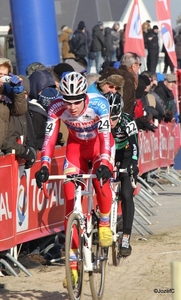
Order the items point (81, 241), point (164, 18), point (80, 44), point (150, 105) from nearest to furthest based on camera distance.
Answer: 1. point (81, 241)
2. point (150, 105)
3. point (164, 18)
4. point (80, 44)

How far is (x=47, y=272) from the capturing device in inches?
333

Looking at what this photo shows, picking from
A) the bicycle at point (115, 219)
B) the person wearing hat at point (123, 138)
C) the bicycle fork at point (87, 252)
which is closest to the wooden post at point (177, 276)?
the bicycle fork at point (87, 252)

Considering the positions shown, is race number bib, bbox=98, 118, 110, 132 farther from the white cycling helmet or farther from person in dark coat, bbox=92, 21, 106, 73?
person in dark coat, bbox=92, 21, 106, 73

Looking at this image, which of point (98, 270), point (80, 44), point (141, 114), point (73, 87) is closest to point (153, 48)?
point (80, 44)

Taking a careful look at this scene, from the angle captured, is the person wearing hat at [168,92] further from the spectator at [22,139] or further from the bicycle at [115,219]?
the bicycle at [115,219]

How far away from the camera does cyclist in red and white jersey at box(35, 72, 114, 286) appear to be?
22.1 feet

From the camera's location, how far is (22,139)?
8.31m

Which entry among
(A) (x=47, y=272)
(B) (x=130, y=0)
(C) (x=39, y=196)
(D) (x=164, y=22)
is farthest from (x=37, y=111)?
(B) (x=130, y=0)

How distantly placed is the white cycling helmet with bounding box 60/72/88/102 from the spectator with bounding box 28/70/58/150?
7.53 ft

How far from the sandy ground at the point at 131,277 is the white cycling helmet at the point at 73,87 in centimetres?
178

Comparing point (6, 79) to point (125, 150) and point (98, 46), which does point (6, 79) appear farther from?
point (98, 46)

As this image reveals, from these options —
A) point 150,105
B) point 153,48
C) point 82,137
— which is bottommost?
point 153,48

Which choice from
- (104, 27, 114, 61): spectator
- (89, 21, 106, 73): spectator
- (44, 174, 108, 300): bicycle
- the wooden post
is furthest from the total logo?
(104, 27, 114, 61): spectator

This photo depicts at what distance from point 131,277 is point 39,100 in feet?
8.29
